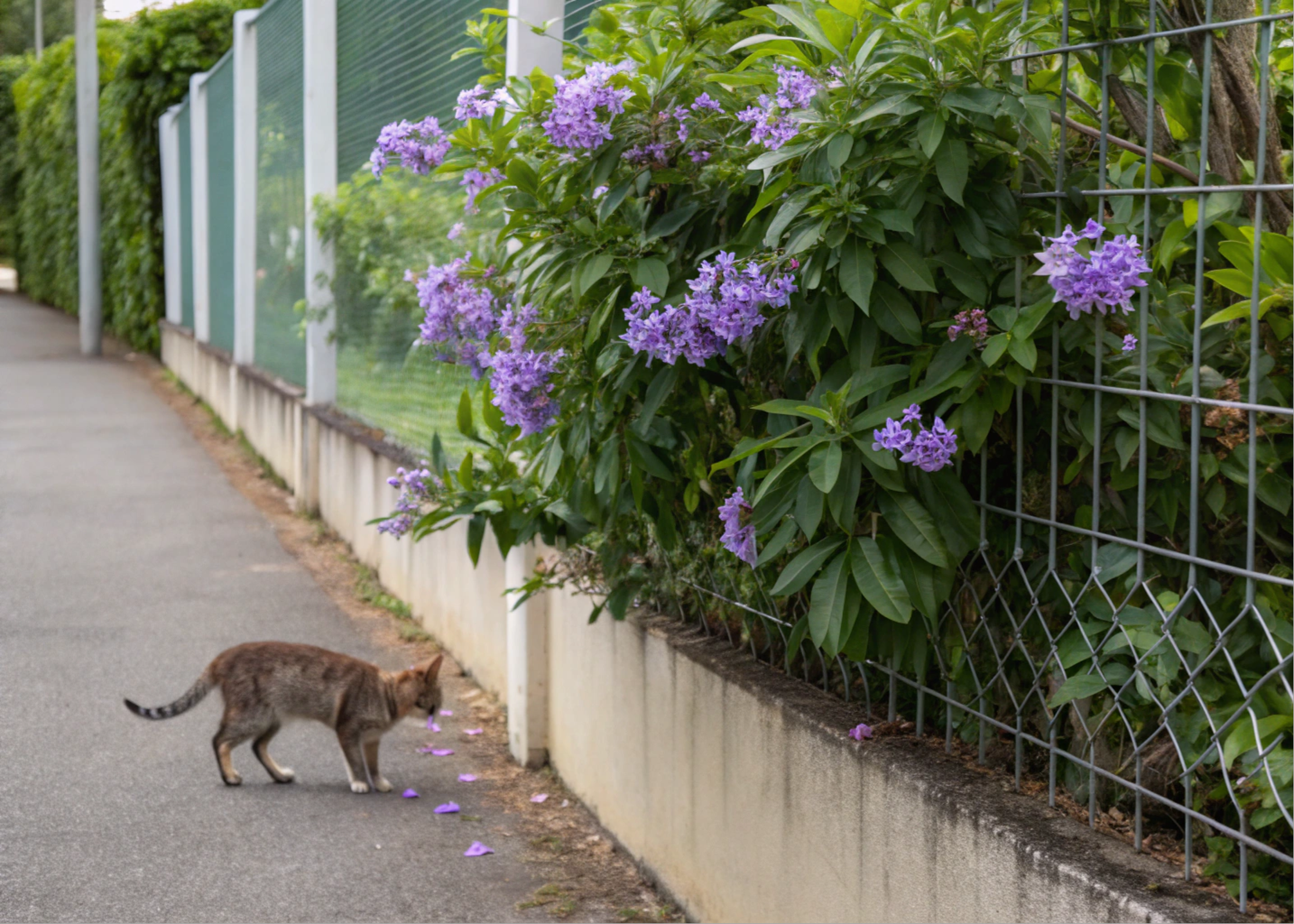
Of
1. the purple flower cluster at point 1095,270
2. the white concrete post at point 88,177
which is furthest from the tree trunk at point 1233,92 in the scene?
the white concrete post at point 88,177

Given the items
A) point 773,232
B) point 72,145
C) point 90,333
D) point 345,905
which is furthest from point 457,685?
point 72,145

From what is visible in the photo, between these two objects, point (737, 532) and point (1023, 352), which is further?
point (737, 532)

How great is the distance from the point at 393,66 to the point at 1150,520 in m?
6.88

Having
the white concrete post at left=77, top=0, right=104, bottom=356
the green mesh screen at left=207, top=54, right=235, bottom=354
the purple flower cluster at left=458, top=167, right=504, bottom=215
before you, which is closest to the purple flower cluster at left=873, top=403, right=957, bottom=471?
the purple flower cluster at left=458, top=167, right=504, bottom=215

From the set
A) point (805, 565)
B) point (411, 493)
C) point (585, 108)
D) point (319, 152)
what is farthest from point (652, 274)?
point (319, 152)

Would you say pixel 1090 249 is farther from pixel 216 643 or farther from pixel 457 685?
pixel 216 643

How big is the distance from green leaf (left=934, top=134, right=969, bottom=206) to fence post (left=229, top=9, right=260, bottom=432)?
11640 millimetres

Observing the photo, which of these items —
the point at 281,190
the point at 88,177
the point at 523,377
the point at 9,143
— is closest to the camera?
the point at 523,377

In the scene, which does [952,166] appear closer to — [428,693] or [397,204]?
[428,693]

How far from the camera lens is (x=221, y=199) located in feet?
53.3

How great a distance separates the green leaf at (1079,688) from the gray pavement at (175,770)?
2.26 metres

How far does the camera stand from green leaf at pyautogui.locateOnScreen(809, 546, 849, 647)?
284 cm

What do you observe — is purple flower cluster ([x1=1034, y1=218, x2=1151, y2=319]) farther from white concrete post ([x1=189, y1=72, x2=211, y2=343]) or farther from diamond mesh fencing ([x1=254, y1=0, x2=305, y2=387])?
white concrete post ([x1=189, y1=72, x2=211, y2=343])

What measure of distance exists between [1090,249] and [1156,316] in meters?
0.22
